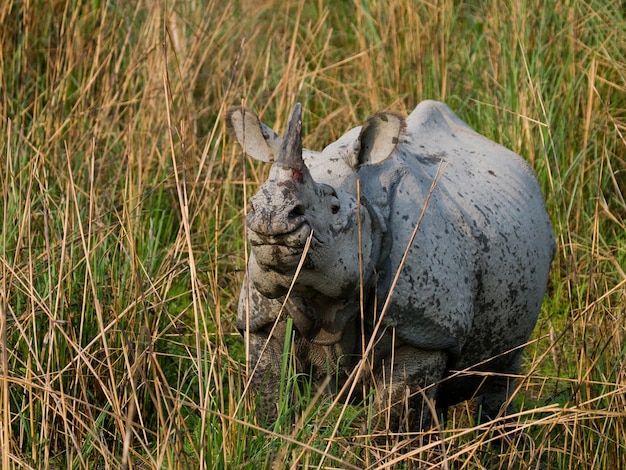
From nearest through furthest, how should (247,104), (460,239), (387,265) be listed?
(387,265)
(460,239)
(247,104)

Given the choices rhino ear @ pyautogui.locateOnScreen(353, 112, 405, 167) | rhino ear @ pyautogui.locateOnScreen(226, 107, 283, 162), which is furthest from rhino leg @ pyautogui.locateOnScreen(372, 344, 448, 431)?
rhino ear @ pyautogui.locateOnScreen(226, 107, 283, 162)

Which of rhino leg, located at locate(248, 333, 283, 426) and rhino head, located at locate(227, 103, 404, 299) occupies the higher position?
rhino head, located at locate(227, 103, 404, 299)

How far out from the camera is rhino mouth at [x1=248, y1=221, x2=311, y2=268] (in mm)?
2902

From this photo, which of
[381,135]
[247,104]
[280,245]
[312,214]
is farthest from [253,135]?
[247,104]

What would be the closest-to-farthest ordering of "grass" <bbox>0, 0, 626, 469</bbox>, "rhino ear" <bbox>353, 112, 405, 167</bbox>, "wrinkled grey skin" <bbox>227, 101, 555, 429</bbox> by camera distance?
"wrinkled grey skin" <bbox>227, 101, 555, 429</bbox>
"rhino ear" <bbox>353, 112, 405, 167</bbox>
"grass" <bbox>0, 0, 626, 469</bbox>

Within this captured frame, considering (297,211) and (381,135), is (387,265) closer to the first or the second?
(381,135)

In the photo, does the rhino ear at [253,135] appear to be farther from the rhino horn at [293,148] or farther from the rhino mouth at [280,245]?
the rhino mouth at [280,245]

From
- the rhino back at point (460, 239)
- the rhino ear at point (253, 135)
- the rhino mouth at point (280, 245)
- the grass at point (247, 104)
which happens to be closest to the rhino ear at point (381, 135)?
the rhino back at point (460, 239)

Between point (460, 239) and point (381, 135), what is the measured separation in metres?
0.45

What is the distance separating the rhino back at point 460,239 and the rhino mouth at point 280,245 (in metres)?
0.48

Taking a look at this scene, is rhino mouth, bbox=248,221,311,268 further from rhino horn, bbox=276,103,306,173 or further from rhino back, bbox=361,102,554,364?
rhino back, bbox=361,102,554,364

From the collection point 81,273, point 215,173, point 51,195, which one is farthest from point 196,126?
point 81,273

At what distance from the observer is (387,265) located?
11.0 ft

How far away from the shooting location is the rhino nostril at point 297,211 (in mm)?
2926
